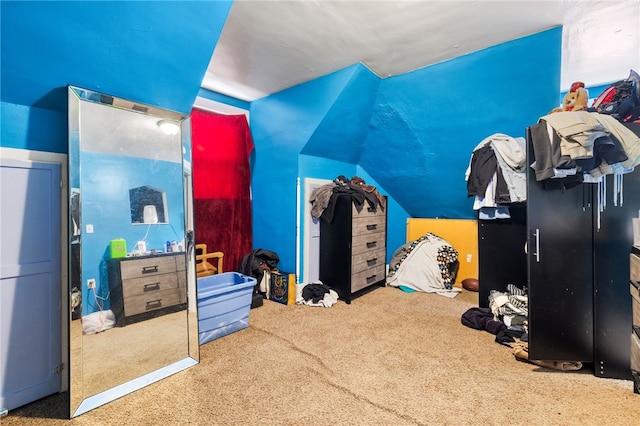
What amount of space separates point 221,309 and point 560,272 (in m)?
2.36

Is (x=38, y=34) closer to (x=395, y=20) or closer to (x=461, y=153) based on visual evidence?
(x=395, y=20)

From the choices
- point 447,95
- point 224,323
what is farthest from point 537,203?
point 224,323

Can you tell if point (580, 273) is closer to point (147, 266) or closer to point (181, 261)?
point (181, 261)

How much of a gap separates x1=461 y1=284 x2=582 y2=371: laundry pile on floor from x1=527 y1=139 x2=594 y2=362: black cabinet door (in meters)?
0.10

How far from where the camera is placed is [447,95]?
276 centimetres

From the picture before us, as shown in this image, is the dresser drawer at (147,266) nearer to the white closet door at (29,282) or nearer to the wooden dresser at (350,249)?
the white closet door at (29,282)

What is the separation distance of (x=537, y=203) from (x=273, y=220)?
2.55 m

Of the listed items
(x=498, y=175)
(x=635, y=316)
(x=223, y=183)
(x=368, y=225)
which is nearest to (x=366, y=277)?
(x=368, y=225)

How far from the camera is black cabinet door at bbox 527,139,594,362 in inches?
69.6

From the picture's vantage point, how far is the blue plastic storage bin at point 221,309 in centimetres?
211

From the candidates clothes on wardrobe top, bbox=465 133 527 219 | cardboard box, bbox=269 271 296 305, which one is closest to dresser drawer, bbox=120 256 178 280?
cardboard box, bbox=269 271 296 305

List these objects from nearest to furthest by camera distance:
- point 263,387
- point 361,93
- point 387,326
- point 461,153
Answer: point 263,387 → point 387,326 → point 361,93 → point 461,153

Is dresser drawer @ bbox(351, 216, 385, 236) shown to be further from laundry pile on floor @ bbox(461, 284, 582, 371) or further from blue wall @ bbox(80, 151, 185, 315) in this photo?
blue wall @ bbox(80, 151, 185, 315)

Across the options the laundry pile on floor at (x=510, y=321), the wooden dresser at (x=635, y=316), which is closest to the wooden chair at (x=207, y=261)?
the laundry pile on floor at (x=510, y=321)
